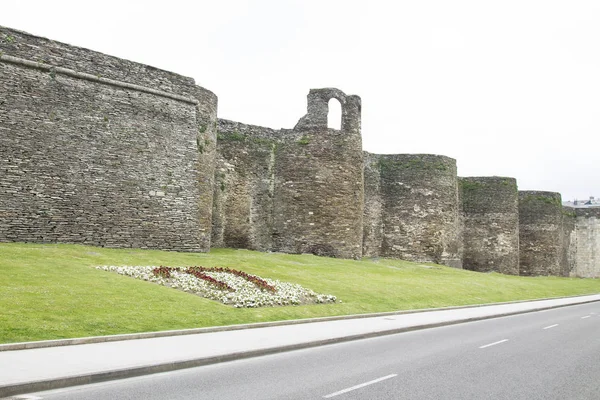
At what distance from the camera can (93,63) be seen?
1004 inches

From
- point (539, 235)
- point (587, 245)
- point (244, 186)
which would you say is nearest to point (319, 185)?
point (244, 186)

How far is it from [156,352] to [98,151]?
16.7 meters

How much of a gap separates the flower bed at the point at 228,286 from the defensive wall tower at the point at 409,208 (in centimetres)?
2398

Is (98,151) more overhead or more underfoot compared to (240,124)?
more underfoot

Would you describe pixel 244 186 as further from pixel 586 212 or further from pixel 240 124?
pixel 586 212

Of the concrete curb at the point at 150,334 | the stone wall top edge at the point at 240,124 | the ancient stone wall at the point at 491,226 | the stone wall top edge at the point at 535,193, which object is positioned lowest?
the concrete curb at the point at 150,334

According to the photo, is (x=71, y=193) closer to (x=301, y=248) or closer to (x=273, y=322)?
(x=273, y=322)

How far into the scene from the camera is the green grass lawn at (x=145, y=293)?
41.8 feet

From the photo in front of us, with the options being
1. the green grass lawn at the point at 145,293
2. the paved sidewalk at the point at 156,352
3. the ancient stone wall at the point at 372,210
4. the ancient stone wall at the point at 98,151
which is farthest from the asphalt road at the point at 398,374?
the ancient stone wall at the point at 372,210

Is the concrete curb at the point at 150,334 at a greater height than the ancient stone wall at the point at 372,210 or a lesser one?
lesser

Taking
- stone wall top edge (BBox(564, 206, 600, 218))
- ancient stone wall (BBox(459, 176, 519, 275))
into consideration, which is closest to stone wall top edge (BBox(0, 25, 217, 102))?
ancient stone wall (BBox(459, 176, 519, 275))

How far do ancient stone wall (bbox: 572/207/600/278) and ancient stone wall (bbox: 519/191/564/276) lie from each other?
11.0 meters

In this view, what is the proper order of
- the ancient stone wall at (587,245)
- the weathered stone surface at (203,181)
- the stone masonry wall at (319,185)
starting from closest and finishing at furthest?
1. the weathered stone surface at (203,181)
2. the stone masonry wall at (319,185)
3. the ancient stone wall at (587,245)

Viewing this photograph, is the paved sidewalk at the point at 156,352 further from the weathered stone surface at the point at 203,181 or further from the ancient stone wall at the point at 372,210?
the ancient stone wall at the point at 372,210
